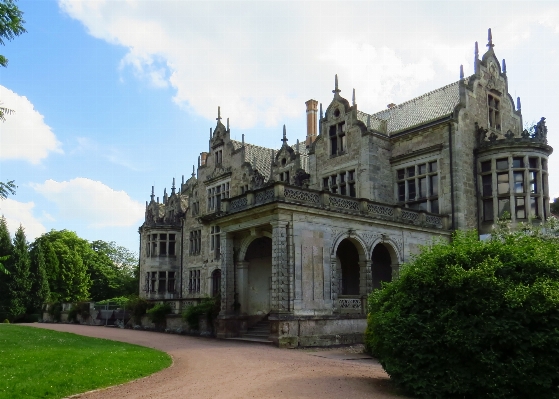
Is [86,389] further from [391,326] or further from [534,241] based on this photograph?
[534,241]

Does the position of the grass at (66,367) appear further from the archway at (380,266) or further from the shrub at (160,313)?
the archway at (380,266)

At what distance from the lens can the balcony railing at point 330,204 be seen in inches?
886

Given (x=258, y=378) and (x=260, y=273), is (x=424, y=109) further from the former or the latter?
(x=258, y=378)

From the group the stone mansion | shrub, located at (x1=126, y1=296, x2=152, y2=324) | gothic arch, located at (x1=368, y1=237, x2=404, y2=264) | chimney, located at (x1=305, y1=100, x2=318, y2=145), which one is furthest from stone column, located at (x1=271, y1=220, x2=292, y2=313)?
chimney, located at (x1=305, y1=100, x2=318, y2=145)

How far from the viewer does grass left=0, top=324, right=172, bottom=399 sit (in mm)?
11055

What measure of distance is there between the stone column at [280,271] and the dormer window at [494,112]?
15806 millimetres

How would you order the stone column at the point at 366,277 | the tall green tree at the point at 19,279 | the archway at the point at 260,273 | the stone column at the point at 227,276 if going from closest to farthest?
the stone column at the point at 366,277 < the stone column at the point at 227,276 < the archway at the point at 260,273 < the tall green tree at the point at 19,279

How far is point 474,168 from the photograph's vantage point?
29000mm

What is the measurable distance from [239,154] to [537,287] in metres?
30.6

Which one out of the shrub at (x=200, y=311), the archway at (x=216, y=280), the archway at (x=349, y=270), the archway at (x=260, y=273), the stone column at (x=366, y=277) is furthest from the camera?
the archway at (x=216, y=280)

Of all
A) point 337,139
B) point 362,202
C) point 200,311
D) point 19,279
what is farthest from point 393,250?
point 19,279

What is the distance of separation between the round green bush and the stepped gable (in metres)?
18.9

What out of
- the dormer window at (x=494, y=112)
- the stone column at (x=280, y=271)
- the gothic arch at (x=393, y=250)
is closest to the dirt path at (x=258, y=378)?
the stone column at (x=280, y=271)

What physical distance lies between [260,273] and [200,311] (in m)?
3.45
